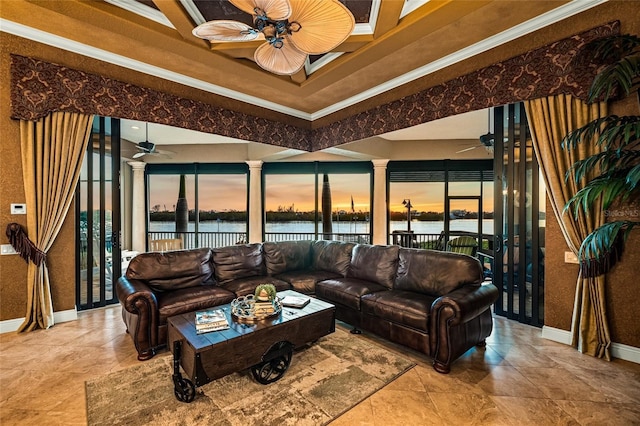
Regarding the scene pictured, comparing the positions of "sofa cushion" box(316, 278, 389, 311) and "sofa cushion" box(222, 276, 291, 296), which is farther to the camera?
"sofa cushion" box(222, 276, 291, 296)

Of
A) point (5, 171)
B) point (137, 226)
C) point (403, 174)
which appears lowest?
point (137, 226)

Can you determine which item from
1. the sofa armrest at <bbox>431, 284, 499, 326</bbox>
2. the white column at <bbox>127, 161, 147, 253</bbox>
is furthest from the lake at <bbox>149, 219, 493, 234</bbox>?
the sofa armrest at <bbox>431, 284, 499, 326</bbox>

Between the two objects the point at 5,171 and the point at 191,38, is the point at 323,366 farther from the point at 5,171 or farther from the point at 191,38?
the point at 5,171

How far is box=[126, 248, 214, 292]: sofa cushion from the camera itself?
324cm

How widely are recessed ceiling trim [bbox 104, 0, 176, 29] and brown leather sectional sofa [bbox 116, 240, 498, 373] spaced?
256 cm

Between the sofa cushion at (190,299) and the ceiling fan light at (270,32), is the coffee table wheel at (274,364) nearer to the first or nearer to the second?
the sofa cushion at (190,299)

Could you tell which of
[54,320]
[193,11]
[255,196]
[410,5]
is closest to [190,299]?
[54,320]

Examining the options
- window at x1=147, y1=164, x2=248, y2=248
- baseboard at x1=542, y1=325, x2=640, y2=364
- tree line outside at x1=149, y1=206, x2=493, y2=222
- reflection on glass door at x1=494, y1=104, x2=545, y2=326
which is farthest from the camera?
tree line outside at x1=149, y1=206, x2=493, y2=222

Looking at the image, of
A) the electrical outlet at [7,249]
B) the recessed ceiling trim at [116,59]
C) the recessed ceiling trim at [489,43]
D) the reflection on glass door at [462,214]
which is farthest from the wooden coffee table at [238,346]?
the reflection on glass door at [462,214]

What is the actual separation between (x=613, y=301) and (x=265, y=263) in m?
3.87

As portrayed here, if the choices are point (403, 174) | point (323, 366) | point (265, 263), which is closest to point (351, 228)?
point (403, 174)

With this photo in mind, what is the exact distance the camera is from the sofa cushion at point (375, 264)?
359cm

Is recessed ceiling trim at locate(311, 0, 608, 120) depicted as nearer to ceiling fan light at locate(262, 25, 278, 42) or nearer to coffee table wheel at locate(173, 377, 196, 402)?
ceiling fan light at locate(262, 25, 278, 42)

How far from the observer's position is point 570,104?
277 centimetres
